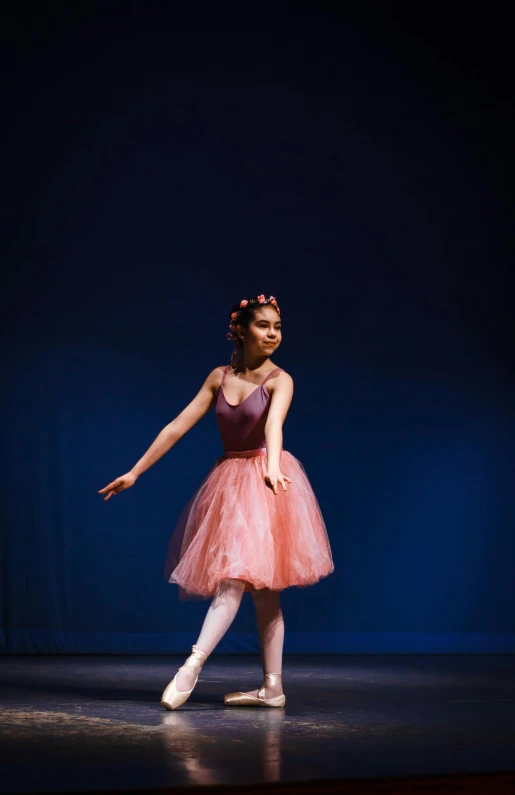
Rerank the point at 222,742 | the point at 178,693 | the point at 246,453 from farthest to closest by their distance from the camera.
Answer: the point at 246,453 → the point at 178,693 → the point at 222,742

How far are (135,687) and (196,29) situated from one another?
3.39 m

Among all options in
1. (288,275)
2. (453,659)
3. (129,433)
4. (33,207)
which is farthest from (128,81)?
(453,659)

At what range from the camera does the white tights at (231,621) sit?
262 cm

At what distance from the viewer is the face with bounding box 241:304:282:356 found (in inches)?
118

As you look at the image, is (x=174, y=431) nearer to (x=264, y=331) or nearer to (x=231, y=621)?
(x=264, y=331)

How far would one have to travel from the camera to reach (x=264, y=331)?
301 cm

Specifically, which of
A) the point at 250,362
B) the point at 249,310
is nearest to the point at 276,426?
the point at 250,362

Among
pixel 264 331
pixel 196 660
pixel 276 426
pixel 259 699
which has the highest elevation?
pixel 264 331

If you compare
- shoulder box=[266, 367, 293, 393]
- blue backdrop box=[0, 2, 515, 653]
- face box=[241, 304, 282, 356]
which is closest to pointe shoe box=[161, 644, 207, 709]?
shoulder box=[266, 367, 293, 393]

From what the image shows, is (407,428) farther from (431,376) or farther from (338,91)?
(338,91)

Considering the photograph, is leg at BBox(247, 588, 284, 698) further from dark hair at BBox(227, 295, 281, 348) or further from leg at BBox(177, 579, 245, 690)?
dark hair at BBox(227, 295, 281, 348)

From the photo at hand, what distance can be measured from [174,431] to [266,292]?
6.62 ft

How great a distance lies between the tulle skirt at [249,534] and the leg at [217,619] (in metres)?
0.03

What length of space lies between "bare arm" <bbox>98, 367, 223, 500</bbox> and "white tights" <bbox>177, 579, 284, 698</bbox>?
46 centimetres
